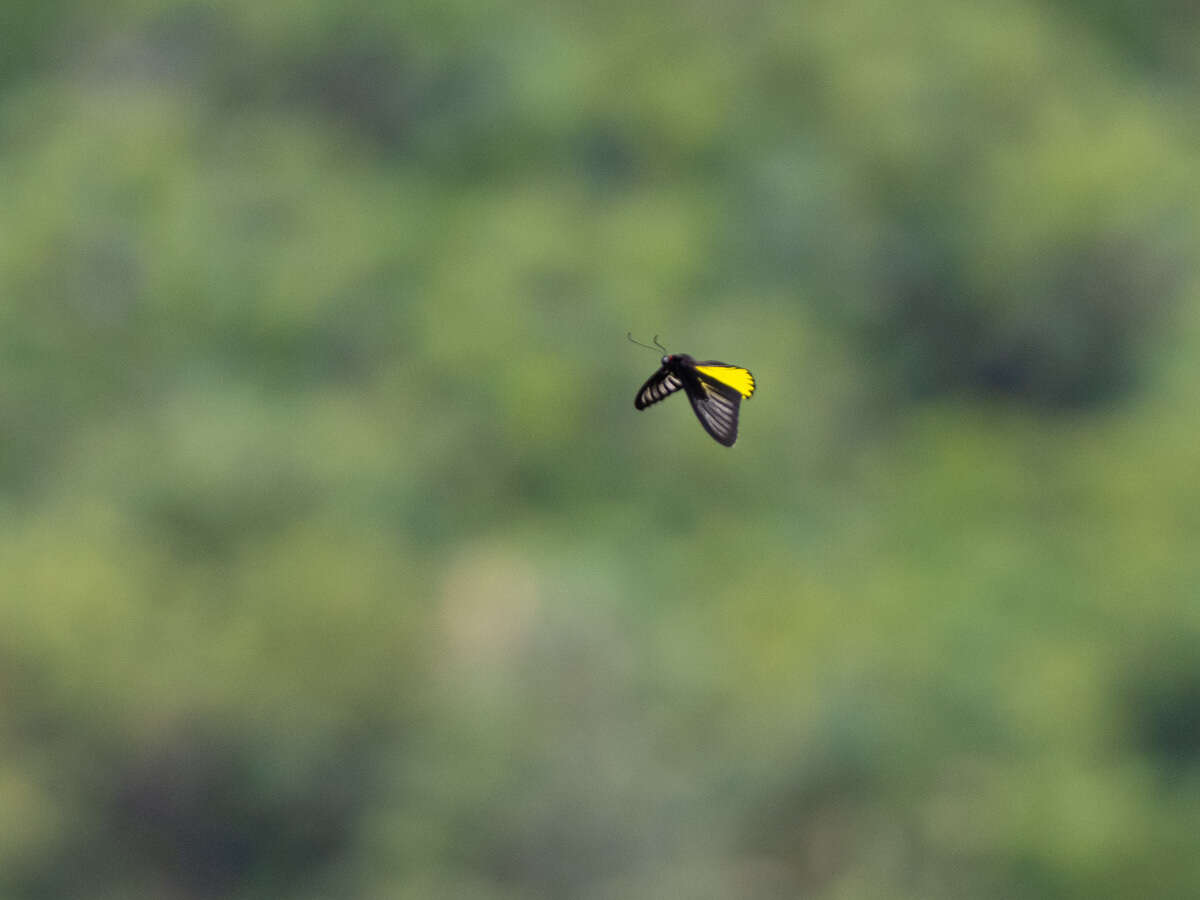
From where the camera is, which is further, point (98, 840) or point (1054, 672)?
point (1054, 672)

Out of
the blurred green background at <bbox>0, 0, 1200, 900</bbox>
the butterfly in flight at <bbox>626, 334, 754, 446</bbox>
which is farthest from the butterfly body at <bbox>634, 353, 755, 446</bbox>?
the blurred green background at <bbox>0, 0, 1200, 900</bbox>

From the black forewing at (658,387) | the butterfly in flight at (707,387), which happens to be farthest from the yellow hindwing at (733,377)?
the black forewing at (658,387)

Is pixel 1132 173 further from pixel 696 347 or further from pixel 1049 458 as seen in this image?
pixel 696 347

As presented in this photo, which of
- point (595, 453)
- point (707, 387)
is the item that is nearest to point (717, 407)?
point (707, 387)

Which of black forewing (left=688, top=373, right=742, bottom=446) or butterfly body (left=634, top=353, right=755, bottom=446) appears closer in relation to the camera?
black forewing (left=688, top=373, right=742, bottom=446)

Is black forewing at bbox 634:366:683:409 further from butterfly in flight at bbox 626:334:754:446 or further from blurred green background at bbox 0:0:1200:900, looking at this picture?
blurred green background at bbox 0:0:1200:900

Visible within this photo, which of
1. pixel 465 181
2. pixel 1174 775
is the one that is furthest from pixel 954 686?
pixel 465 181

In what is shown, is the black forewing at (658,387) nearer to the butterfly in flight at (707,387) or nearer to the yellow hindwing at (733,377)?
the butterfly in flight at (707,387)
